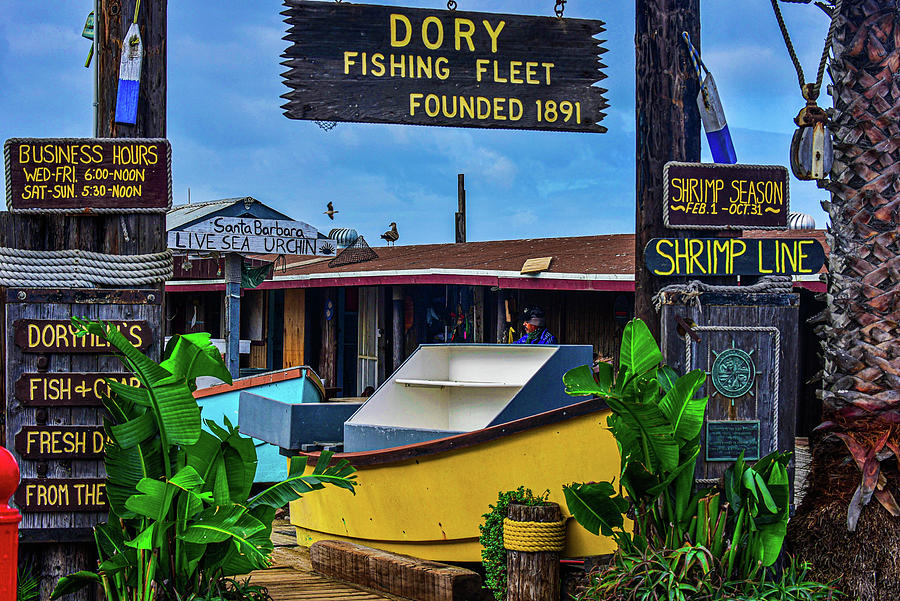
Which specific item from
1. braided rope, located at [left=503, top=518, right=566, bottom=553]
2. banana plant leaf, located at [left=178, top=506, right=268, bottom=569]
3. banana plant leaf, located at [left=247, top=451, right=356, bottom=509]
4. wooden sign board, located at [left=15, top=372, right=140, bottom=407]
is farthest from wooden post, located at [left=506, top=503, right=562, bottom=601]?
wooden sign board, located at [left=15, top=372, right=140, bottom=407]

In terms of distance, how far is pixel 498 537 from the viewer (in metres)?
6.98

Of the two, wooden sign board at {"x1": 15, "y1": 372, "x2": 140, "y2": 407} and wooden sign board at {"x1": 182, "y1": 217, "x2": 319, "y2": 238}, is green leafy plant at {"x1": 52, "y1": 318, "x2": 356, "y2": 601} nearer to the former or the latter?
wooden sign board at {"x1": 15, "y1": 372, "x2": 140, "y2": 407}

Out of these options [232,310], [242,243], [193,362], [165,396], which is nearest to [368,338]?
[232,310]

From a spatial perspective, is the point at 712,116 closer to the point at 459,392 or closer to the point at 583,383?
the point at 583,383

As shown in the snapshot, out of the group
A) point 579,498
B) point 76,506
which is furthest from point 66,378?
point 579,498

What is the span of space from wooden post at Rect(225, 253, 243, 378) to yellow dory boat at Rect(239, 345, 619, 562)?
2.63 metres

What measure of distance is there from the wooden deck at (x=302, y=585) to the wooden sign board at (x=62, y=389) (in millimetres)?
2229

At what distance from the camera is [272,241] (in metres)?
12.8

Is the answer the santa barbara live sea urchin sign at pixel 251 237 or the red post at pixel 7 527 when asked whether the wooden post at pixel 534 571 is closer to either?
the red post at pixel 7 527

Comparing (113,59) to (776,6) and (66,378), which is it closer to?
(66,378)

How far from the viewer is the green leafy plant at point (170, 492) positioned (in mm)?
4902

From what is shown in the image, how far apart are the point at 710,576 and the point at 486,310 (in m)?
11.0

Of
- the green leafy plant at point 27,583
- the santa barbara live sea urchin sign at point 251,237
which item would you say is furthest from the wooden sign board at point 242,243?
the green leafy plant at point 27,583

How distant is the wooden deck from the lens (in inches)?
277
